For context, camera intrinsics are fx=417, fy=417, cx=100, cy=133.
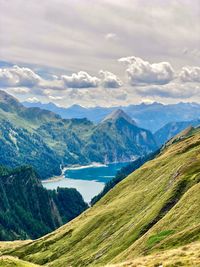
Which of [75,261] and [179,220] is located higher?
[179,220]

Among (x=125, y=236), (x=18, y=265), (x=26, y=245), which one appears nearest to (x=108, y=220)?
(x=125, y=236)

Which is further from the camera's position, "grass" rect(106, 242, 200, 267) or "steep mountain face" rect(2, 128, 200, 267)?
"steep mountain face" rect(2, 128, 200, 267)

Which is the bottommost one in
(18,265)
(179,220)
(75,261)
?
Result: (75,261)

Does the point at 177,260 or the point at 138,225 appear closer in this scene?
the point at 177,260

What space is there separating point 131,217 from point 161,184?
19994 mm

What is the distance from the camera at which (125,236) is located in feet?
374

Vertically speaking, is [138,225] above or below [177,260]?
below

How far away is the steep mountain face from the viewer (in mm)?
87438

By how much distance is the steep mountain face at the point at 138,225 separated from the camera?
87438mm

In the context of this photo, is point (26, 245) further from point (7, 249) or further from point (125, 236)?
point (125, 236)

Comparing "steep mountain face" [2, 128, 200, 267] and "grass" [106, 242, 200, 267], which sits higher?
"grass" [106, 242, 200, 267]

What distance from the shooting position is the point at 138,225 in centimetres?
11488

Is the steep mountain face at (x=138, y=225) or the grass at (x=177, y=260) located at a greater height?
the grass at (x=177, y=260)

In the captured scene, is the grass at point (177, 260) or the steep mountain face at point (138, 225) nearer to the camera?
the grass at point (177, 260)
